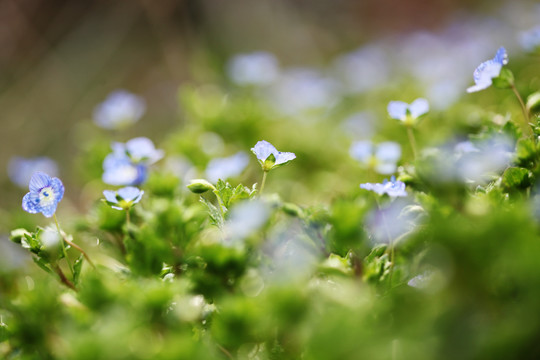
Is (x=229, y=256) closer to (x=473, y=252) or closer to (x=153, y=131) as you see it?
(x=473, y=252)

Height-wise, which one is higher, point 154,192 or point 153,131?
point 153,131

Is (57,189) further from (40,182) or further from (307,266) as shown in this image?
(307,266)

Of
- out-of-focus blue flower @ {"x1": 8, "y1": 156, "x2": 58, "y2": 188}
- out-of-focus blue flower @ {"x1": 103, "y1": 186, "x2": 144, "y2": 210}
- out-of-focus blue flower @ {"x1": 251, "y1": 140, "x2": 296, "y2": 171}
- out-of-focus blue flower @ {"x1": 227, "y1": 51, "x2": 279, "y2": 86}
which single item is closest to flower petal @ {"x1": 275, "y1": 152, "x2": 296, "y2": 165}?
out-of-focus blue flower @ {"x1": 251, "y1": 140, "x2": 296, "y2": 171}

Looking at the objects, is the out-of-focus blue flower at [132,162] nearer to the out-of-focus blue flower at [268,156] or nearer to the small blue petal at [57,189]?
the small blue petal at [57,189]

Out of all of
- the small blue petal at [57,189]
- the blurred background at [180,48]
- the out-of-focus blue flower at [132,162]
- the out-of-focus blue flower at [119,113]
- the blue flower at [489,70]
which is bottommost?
the small blue petal at [57,189]

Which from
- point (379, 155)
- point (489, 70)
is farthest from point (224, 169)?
point (489, 70)

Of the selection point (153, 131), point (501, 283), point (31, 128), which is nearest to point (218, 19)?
point (153, 131)

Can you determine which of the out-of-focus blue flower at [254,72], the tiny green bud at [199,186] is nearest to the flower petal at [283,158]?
the tiny green bud at [199,186]

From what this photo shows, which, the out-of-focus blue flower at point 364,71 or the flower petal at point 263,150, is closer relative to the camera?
the flower petal at point 263,150
